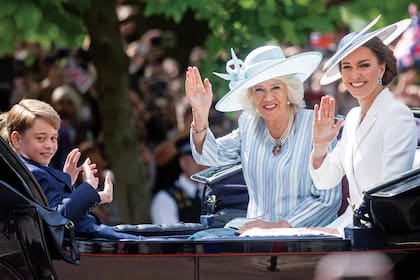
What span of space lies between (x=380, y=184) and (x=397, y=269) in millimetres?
356

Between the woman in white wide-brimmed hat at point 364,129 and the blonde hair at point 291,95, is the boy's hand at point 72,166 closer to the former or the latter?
the blonde hair at point 291,95

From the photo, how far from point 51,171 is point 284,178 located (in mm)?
1090

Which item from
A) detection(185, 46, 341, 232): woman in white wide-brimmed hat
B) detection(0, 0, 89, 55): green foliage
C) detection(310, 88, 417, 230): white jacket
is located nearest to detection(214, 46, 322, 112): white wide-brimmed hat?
detection(185, 46, 341, 232): woman in white wide-brimmed hat

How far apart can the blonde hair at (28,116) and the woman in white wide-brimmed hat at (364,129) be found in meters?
1.18

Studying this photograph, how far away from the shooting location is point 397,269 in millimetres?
4992

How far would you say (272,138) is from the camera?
5941mm

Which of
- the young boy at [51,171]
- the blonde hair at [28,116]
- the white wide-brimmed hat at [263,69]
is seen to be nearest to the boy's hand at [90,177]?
the young boy at [51,171]

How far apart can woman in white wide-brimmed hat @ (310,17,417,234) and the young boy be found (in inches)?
36.4

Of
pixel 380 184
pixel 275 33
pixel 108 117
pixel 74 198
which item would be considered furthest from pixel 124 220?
pixel 380 184

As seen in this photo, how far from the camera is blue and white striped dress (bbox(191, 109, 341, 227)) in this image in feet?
18.9

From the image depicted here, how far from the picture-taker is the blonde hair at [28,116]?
5.56 metres

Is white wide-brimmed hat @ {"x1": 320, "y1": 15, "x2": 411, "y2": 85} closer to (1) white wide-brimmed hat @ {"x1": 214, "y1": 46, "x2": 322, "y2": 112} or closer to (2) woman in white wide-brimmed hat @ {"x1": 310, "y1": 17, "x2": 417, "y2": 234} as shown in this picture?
(2) woman in white wide-brimmed hat @ {"x1": 310, "y1": 17, "x2": 417, "y2": 234}

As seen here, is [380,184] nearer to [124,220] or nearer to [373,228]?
[373,228]

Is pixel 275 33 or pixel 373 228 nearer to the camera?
pixel 373 228
